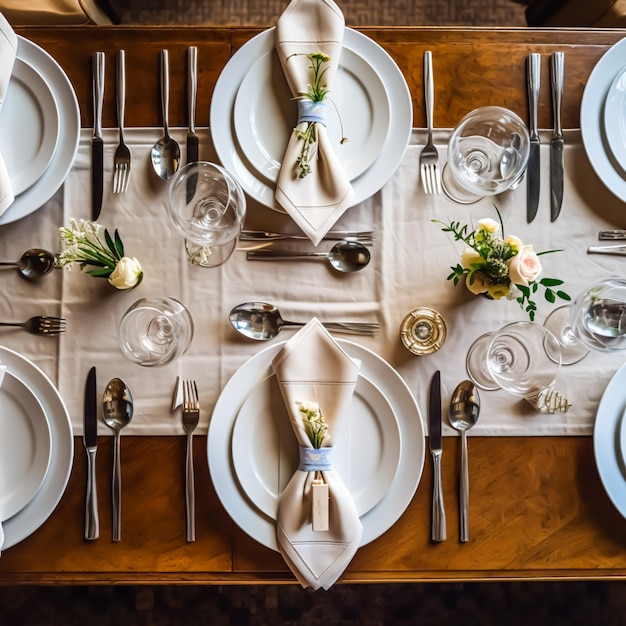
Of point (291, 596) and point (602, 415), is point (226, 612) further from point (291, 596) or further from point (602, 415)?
point (602, 415)

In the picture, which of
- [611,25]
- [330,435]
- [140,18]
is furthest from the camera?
[140,18]

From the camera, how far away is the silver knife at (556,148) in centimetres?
104

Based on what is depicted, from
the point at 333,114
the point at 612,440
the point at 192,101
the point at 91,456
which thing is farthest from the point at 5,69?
the point at 612,440

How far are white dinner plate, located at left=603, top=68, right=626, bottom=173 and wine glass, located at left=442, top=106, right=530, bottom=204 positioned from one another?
6.2 inches

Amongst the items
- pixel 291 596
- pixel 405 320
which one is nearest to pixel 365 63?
pixel 405 320

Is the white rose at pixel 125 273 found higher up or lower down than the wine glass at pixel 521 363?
higher up

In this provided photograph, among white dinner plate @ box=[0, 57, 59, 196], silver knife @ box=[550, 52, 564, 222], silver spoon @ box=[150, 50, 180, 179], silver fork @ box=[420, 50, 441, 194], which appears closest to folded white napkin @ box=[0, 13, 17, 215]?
white dinner plate @ box=[0, 57, 59, 196]

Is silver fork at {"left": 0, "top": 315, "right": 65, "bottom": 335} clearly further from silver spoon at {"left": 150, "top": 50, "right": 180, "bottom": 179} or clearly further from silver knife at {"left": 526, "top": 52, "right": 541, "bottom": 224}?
silver knife at {"left": 526, "top": 52, "right": 541, "bottom": 224}

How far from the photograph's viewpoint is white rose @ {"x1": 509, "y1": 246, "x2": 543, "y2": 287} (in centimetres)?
88

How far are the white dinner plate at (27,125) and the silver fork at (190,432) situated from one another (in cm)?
46

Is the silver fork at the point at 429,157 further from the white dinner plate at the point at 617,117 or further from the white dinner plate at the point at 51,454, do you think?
the white dinner plate at the point at 51,454

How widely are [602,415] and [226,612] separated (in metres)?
1.20

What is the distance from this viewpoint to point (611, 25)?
125cm

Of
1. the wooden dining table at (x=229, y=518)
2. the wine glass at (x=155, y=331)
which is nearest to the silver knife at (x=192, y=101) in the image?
the wooden dining table at (x=229, y=518)
